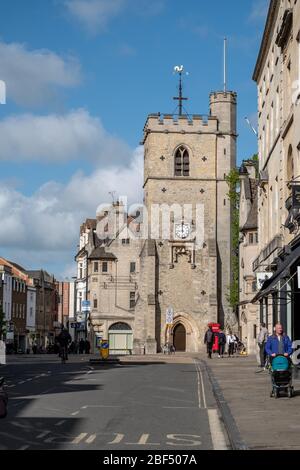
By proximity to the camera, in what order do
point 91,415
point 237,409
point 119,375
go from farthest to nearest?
1. point 119,375
2. point 237,409
3. point 91,415

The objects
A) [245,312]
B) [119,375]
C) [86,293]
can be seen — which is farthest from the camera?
[86,293]

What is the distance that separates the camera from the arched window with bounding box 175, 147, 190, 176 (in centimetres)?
7375

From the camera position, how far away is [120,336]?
86812mm

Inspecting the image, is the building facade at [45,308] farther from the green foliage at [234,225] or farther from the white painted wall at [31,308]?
the green foliage at [234,225]

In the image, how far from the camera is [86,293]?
298 feet

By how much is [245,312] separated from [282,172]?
95.5ft

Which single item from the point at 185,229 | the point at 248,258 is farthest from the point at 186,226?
the point at 248,258

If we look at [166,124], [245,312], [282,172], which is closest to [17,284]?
[166,124]

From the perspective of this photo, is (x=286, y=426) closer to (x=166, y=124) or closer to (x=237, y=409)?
(x=237, y=409)

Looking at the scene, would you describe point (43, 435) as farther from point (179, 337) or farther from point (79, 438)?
point (179, 337)

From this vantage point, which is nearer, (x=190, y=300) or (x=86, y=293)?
(x=190, y=300)

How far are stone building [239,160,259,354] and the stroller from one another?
33.2 meters

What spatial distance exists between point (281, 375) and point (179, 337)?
2037 inches

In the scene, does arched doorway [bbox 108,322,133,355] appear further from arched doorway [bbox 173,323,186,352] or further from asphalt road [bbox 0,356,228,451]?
asphalt road [bbox 0,356,228,451]
